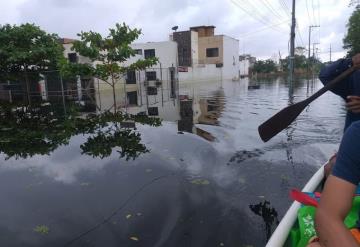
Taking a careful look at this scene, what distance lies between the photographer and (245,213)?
454cm

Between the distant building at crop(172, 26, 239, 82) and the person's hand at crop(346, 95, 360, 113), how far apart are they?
38.1 metres

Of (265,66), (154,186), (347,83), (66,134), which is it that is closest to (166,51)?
(66,134)

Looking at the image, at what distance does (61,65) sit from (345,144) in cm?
1654

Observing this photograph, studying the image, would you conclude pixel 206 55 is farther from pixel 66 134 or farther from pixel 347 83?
pixel 347 83

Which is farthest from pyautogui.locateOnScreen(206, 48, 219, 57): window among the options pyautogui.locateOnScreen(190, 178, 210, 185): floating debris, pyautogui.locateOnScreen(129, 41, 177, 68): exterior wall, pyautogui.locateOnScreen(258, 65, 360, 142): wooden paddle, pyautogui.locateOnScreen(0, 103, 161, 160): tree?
pyautogui.locateOnScreen(258, 65, 360, 142): wooden paddle

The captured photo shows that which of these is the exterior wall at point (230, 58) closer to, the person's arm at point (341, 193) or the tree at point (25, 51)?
the tree at point (25, 51)

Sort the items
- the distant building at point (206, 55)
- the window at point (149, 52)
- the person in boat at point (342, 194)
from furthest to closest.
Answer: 1. the distant building at point (206, 55)
2. the window at point (149, 52)
3. the person in boat at point (342, 194)

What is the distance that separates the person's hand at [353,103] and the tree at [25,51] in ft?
59.0

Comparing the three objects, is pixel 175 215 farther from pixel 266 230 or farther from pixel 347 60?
pixel 347 60

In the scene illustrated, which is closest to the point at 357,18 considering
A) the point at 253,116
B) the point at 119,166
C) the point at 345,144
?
the point at 253,116

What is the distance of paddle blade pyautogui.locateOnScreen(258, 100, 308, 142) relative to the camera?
2.59 meters

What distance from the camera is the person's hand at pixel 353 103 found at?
274 centimetres

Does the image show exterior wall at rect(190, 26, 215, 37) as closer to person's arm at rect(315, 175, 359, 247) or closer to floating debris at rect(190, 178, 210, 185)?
floating debris at rect(190, 178, 210, 185)

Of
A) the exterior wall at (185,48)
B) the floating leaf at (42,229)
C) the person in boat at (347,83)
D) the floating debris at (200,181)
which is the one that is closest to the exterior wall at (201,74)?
the exterior wall at (185,48)
